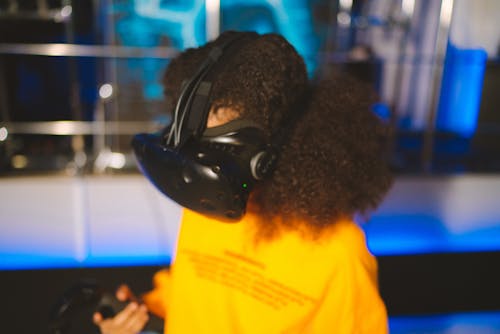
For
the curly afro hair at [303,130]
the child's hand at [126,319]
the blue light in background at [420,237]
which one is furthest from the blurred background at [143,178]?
the child's hand at [126,319]

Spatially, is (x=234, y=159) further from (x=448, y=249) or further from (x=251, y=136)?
(x=448, y=249)

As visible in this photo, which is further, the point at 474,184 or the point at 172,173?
the point at 474,184

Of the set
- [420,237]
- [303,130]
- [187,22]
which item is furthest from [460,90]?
[303,130]

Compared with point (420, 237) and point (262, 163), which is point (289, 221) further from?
point (420, 237)

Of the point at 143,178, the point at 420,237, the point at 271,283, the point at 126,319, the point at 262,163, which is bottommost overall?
the point at 420,237

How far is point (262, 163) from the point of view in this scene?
56 centimetres

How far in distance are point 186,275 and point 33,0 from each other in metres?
2.35

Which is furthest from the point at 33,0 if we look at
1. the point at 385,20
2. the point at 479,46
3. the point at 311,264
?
the point at 479,46

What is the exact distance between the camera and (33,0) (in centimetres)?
244

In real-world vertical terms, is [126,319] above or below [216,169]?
below

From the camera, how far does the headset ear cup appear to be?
0.55 meters

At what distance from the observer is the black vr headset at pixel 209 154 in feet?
1.76

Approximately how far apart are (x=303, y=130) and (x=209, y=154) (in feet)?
0.54

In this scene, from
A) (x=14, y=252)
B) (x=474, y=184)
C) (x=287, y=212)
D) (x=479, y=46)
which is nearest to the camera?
(x=287, y=212)
